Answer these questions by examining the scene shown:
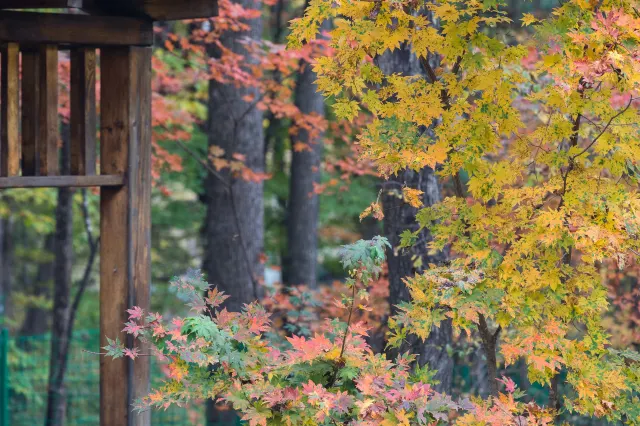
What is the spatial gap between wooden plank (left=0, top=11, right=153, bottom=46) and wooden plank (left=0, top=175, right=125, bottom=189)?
27.6 inches

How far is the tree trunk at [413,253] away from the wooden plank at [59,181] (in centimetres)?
169

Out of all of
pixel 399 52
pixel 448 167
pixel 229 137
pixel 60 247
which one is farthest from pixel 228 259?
pixel 448 167

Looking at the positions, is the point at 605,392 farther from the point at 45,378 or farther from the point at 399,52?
the point at 45,378

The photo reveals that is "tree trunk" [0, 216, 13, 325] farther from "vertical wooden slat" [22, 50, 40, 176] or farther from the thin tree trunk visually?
the thin tree trunk

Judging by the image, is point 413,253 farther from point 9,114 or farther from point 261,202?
point 261,202

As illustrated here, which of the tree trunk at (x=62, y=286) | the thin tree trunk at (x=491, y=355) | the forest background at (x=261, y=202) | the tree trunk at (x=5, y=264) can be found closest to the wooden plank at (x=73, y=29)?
the forest background at (x=261, y=202)

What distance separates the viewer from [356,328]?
3062mm

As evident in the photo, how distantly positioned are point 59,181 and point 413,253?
2.38 metres

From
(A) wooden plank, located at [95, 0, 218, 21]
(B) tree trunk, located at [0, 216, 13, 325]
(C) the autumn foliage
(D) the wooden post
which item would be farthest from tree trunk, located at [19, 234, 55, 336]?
(C) the autumn foliage

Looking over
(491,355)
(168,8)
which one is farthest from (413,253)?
(168,8)

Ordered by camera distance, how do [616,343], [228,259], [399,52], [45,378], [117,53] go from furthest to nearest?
[45,378] → [228,259] → [616,343] → [399,52] → [117,53]

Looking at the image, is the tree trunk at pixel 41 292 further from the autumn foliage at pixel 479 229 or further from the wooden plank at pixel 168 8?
the autumn foliage at pixel 479 229

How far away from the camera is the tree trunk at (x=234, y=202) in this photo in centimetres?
790

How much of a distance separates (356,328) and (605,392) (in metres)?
1.13
